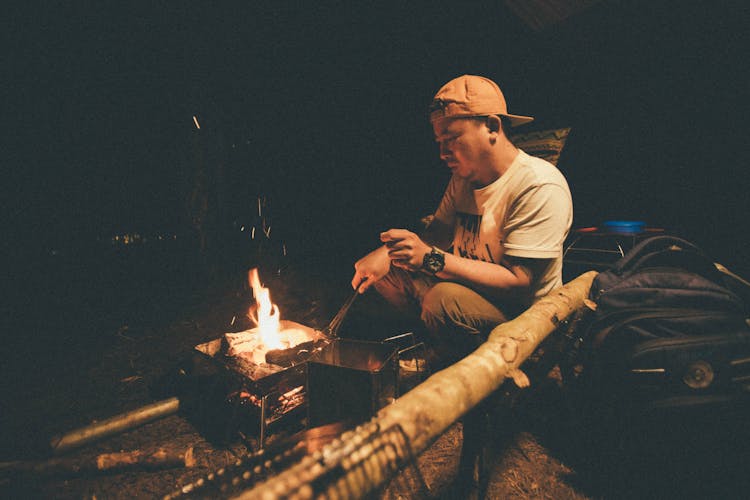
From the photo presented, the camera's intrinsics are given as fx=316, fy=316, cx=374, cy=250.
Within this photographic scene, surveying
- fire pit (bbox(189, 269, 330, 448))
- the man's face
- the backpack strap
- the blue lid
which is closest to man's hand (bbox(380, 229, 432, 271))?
the man's face

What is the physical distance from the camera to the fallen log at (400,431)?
753mm

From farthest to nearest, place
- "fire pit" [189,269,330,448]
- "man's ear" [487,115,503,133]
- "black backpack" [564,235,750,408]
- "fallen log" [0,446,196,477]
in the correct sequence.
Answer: "man's ear" [487,115,503,133], "fire pit" [189,269,330,448], "fallen log" [0,446,196,477], "black backpack" [564,235,750,408]

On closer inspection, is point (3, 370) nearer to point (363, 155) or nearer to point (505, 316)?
point (505, 316)

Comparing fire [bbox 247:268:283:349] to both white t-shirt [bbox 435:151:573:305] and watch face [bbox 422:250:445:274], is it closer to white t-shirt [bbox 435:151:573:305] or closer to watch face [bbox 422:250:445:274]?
watch face [bbox 422:250:445:274]

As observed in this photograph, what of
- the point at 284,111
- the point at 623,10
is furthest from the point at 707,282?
the point at 284,111

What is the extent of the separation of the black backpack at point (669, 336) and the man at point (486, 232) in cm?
52

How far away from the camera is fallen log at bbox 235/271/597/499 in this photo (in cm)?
75

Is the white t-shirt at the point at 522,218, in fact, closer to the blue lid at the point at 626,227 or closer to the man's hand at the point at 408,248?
the man's hand at the point at 408,248

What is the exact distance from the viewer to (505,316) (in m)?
2.54

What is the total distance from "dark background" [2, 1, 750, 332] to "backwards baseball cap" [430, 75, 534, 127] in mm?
2310

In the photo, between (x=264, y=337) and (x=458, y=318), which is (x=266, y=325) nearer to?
(x=264, y=337)

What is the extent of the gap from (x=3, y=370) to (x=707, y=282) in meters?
6.45

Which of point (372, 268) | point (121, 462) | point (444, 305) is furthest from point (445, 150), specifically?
point (121, 462)

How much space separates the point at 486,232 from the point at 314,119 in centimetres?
587
